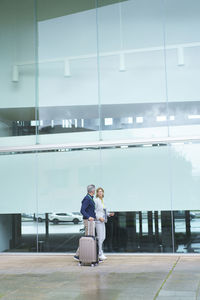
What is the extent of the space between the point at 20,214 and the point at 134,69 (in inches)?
184

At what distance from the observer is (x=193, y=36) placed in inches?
426

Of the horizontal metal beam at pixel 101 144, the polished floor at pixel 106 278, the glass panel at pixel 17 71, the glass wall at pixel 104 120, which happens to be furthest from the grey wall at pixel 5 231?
the glass panel at pixel 17 71

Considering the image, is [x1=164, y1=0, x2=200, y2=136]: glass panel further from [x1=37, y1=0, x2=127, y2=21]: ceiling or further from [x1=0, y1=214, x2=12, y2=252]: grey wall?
[x1=0, y1=214, x2=12, y2=252]: grey wall

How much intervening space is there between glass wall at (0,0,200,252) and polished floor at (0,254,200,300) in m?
0.93

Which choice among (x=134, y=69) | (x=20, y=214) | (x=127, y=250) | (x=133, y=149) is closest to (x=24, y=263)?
(x=20, y=214)

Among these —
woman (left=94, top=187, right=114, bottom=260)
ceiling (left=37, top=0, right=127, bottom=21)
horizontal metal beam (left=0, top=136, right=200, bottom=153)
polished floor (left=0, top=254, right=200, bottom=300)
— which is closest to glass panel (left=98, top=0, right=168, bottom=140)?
horizontal metal beam (left=0, top=136, right=200, bottom=153)

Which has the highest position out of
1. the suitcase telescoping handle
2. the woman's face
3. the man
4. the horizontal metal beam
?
the horizontal metal beam

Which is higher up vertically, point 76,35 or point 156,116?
point 76,35

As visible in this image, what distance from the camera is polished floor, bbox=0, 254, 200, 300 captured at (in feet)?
20.8

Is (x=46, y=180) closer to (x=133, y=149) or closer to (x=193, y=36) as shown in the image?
(x=133, y=149)

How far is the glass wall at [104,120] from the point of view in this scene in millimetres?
10445

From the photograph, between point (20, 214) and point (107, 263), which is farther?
point (20, 214)

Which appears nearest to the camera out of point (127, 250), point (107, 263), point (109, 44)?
point (107, 263)

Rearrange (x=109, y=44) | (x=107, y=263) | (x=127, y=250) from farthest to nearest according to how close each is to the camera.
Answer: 1. (x=109, y=44)
2. (x=127, y=250)
3. (x=107, y=263)
